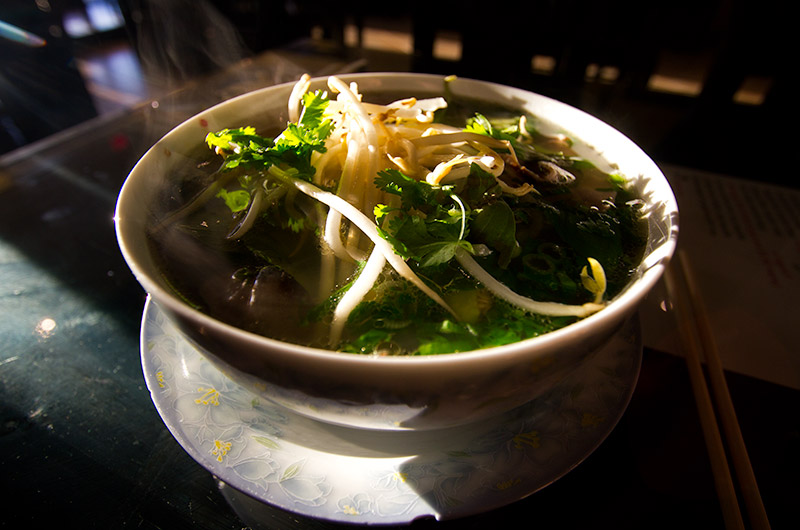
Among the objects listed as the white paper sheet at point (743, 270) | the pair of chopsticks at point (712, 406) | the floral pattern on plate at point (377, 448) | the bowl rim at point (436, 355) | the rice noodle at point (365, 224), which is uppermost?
the bowl rim at point (436, 355)

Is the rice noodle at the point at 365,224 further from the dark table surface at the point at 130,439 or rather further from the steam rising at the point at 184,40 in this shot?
the steam rising at the point at 184,40

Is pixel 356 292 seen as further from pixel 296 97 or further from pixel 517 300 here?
pixel 296 97

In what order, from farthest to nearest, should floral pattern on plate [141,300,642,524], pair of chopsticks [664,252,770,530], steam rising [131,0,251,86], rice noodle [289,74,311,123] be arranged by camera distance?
steam rising [131,0,251,86]
rice noodle [289,74,311,123]
pair of chopsticks [664,252,770,530]
floral pattern on plate [141,300,642,524]

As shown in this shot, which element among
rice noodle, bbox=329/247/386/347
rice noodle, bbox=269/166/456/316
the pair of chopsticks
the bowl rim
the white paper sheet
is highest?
the bowl rim

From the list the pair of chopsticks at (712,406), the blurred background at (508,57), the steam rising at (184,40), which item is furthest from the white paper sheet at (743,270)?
the steam rising at (184,40)

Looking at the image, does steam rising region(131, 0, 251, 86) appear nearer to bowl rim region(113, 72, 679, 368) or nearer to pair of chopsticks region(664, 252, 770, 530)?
bowl rim region(113, 72, 679, 368)

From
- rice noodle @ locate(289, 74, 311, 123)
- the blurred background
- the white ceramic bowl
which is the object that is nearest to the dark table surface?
the white ceramic bowl
